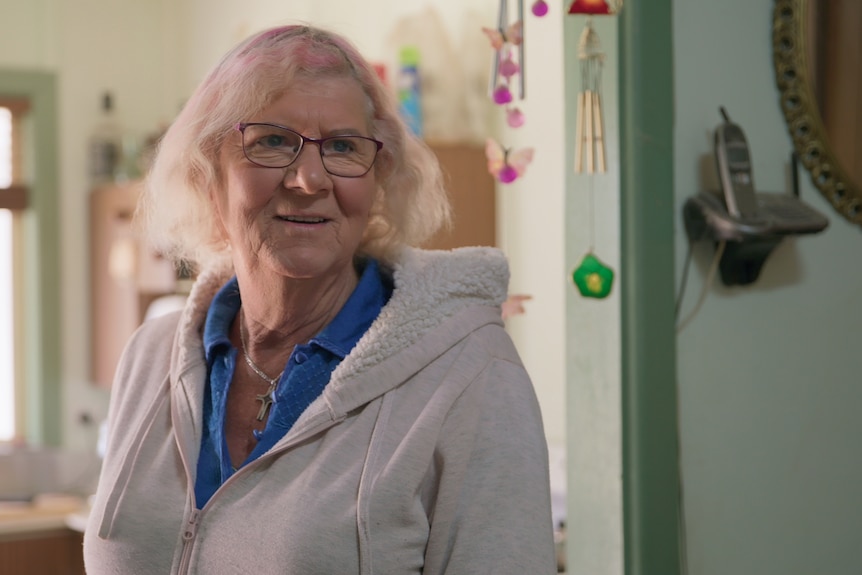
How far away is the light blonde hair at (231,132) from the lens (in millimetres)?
1254

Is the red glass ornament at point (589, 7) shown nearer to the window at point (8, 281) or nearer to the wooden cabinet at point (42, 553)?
the wooden cabinet at point (42, 553)

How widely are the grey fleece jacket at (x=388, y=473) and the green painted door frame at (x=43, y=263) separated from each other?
3409 mm

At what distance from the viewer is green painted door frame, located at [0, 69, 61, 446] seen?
4.50 metres

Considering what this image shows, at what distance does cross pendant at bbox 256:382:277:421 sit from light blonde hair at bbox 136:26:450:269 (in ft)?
0.70

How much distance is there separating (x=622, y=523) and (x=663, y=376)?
0.71 feet

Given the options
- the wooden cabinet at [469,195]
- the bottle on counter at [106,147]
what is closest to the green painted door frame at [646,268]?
the wooden cabinet at [469,195]

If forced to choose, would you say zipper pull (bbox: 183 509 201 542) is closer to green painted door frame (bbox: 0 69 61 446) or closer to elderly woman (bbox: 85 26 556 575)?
elderly woman (bbox: 85 26 556 575)

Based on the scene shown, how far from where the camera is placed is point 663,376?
1623 mm

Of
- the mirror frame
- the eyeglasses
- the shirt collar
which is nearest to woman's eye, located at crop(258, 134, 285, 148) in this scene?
the eyeglasses

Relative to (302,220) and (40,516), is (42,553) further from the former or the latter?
(302,220)

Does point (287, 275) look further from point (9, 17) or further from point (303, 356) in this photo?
point (9, 17)

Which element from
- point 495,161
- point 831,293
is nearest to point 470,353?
point 495,161

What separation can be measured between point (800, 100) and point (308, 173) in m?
0.86

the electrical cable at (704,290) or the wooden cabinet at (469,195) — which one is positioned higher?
the wooden cabinet at (469,195)
